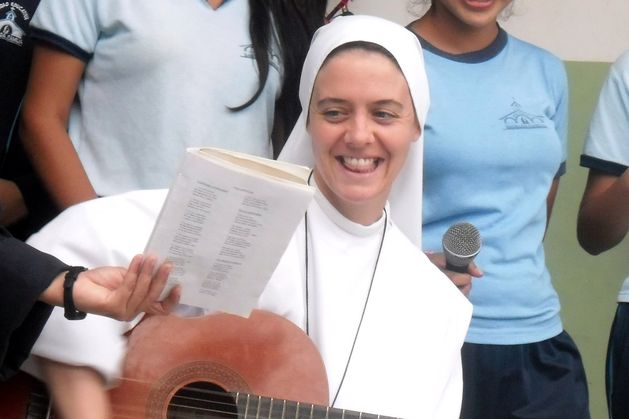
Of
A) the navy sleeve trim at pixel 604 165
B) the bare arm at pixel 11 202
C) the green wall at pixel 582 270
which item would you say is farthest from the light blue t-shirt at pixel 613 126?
the bare arm at pixel 11 202

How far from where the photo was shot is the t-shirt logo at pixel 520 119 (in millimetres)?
3408

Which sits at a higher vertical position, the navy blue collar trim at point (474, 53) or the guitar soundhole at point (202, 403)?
the navy blue collar trim at point (474, 53)

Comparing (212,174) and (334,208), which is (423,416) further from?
(212,174)

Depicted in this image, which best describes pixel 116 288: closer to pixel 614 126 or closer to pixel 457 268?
pixel 457 268

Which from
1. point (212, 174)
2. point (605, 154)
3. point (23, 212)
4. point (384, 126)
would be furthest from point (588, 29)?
point (212, 174)

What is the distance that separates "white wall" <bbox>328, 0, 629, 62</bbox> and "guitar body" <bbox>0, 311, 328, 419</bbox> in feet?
8.16

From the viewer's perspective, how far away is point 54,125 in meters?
3.13

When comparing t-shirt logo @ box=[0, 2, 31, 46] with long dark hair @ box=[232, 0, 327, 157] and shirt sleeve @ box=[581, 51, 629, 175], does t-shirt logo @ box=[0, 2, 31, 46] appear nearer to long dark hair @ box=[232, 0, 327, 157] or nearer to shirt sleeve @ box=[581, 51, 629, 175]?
long dark hair @ box=[232, 0, 327, 157]

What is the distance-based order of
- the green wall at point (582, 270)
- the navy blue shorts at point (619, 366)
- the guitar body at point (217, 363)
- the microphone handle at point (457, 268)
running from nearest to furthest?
the guitar body at point (217, 363), the microphone handle at point (457, 268), the navy blue shorts at point (619, 366), the green wall at point (582, 270)

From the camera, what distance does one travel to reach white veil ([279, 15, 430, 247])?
10.1ft

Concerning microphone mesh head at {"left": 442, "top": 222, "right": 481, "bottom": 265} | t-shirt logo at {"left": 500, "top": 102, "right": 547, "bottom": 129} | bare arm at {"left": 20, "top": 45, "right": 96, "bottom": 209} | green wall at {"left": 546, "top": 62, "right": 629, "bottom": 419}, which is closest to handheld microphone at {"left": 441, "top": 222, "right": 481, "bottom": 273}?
microphone mesh head at {"left": 442, "top": 222, "right": 481, "bottom": 265}

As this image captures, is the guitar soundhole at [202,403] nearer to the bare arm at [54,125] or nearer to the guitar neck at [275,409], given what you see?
the guitar neck at [275,409]

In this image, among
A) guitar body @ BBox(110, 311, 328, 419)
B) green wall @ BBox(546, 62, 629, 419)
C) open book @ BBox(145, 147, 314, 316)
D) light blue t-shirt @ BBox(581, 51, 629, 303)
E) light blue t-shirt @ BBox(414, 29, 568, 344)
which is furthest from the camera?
green wall @ BBox(546, 62, 629, 419)

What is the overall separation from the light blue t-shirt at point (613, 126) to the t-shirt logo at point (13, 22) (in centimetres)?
169
